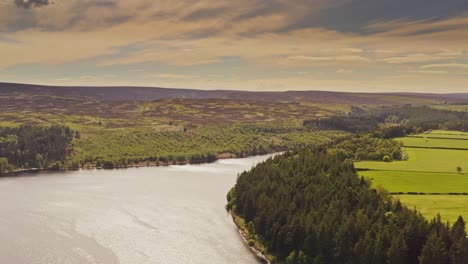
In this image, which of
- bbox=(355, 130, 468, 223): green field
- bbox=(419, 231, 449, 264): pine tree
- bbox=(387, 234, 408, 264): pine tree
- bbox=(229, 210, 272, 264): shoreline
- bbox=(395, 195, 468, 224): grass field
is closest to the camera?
bbox=(419, 231, 449, 264): pine tree

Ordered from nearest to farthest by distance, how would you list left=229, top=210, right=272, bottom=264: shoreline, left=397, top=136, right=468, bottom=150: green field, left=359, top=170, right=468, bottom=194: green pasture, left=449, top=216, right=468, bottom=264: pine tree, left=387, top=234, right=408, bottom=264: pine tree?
left=449, top=216, right=468, bottom=264: pine tree
left=387, top=234, right=408, bottom=264: pine tree
left=229, top=210, right=272, bottom=264: shoreline
left=359, top=170, right=468, bottom=194: green pasture
left=397, top=136, right=468, bottom=150: green field

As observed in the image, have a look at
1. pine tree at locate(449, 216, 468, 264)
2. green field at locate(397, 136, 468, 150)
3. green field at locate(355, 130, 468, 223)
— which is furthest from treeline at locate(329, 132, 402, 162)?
pine tree at locate(449, 216, 468, 264)

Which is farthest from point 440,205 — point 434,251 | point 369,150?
point 369,150

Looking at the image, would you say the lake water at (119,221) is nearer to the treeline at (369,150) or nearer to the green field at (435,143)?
the treeline at (369,150)

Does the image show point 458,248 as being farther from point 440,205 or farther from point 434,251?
point 440,205

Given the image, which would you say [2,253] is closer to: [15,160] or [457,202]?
[457,202]

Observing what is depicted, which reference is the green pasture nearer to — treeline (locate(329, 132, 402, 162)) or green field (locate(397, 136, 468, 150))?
treeline (locate(329, 132, 402, 162))
